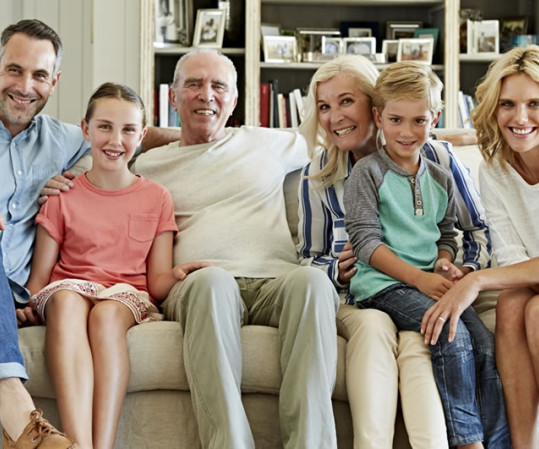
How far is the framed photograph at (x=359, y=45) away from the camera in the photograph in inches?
166

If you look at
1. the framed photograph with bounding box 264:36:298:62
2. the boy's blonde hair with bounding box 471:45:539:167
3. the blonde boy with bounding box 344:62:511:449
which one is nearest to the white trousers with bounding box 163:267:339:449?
the blonde boy with bounding box 344:62:511:449

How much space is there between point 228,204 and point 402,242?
0.52 meters

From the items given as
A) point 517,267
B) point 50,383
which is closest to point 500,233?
point 517,267

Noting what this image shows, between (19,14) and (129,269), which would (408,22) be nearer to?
(19,14)

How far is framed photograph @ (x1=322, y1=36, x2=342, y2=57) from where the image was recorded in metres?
4.21

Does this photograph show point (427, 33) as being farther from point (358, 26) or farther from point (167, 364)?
point (167, 364)

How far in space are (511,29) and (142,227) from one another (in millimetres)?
2870

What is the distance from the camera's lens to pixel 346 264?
2.06 metres

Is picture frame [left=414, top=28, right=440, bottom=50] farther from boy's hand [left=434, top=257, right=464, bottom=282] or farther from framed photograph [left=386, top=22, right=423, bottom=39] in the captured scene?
boy's hand [left=434, top=257, right=464, bottom=282]

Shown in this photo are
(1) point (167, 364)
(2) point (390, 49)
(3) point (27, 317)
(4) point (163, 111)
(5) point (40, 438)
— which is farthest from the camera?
(2) point (390, 49)

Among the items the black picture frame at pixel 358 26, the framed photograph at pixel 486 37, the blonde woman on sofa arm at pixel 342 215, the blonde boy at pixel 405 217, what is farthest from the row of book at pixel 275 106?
the blonde boy at pixel 405 217

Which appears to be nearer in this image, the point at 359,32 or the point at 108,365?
the point at 108,365

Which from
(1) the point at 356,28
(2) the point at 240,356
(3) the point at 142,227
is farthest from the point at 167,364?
(1) the point at 356,28

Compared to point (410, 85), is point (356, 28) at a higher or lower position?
higher
